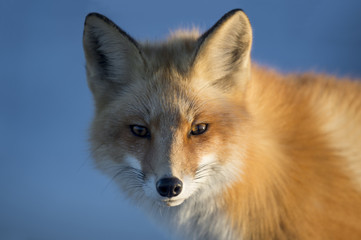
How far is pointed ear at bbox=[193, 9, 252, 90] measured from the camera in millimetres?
2525

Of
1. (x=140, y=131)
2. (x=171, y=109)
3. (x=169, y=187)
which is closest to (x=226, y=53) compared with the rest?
(x=171, y=109)

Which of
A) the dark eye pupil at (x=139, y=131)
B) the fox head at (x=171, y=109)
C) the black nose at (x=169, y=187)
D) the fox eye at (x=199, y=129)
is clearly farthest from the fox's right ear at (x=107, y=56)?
the black nose at (x=169, y=187)

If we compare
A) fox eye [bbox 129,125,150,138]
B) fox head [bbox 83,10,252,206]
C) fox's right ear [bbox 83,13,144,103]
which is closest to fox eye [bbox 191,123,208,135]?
fox head [bbox 83,10,252,206]

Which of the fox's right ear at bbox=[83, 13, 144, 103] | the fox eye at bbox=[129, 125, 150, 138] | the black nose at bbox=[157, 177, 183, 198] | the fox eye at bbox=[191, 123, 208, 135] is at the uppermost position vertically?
the fox's right ear at bbox=[83, 13, 144, 103]

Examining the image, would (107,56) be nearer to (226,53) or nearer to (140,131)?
(140,131)

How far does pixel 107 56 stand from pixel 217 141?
40.8 inches

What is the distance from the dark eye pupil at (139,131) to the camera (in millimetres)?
2592

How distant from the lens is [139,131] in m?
2.61

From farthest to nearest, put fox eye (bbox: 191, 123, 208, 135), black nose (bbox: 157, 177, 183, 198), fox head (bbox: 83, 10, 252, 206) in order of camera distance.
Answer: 1. fox eye (bbox: 191, 123, 208, 135)
2. fox head (bbox: 83, 10, 252, 206)
3. black nose (bbox: 157, 177, 183, 198)

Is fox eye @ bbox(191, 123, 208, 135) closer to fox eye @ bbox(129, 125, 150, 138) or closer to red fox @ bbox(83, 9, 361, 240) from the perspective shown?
red fox @ bbox(83, 9, 361, 240)

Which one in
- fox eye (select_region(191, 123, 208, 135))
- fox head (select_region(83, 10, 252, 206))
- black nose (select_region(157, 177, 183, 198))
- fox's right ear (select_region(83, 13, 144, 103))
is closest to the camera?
black nose (select_region(157, 177, 183, 198))

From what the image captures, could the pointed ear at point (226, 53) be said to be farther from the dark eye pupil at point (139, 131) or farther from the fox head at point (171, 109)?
the dark eye pupil at point (139, 131)

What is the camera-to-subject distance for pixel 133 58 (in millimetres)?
2766

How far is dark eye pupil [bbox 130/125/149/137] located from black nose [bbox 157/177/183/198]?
0.39 metres
